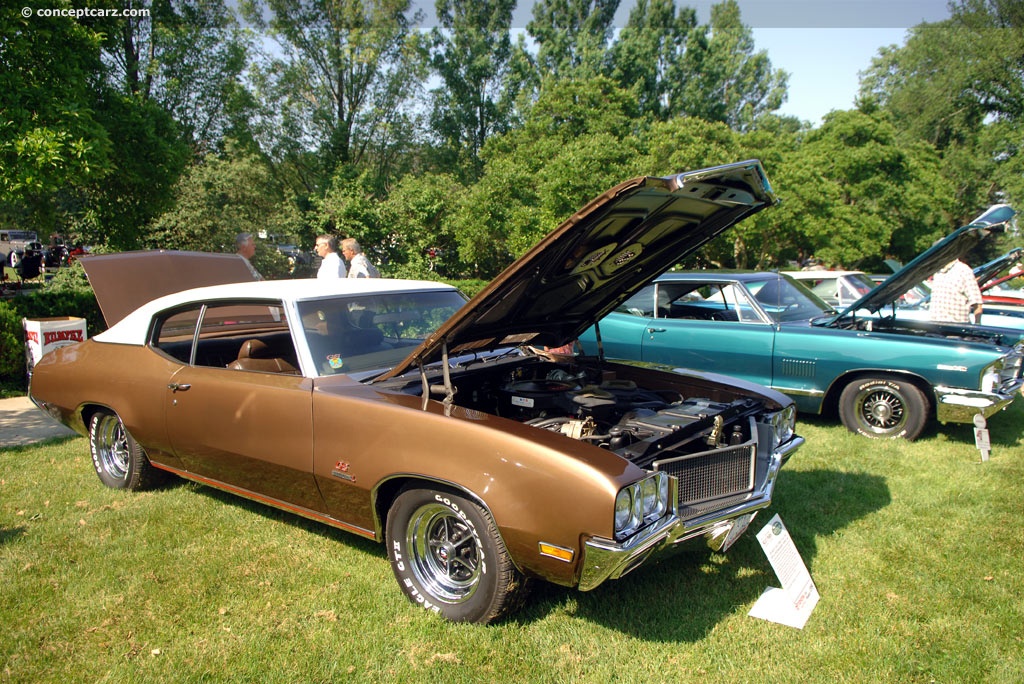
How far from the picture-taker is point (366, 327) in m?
3.96

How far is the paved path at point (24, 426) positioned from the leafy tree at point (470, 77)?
22.2 metres

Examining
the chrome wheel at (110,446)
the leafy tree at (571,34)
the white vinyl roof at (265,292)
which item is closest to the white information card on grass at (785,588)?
the white vinyl roof at (265,292)

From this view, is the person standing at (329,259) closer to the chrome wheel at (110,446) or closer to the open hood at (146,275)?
the open hood at (146,275)

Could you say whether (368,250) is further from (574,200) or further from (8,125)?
(8,125)

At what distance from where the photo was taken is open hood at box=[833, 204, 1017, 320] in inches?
229

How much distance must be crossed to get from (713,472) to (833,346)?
3.72 meters

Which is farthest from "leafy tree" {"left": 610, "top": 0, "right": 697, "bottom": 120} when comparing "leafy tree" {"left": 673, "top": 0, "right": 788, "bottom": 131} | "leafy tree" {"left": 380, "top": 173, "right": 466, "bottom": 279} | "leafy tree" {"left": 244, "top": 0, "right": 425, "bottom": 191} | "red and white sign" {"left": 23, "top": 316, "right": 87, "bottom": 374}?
"red and white sign" {"left": 23, "top": 316, "right": 87, "bottom": 374}

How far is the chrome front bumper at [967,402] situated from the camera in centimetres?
548

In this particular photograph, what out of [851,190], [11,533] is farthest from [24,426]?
[851,190]

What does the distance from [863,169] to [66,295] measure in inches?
937

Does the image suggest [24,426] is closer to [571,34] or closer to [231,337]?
[231,337]

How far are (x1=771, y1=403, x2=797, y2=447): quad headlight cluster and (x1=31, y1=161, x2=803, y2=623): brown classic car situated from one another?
0.02 metres

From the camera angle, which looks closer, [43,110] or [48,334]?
[43,110]

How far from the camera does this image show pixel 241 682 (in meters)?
2.74
